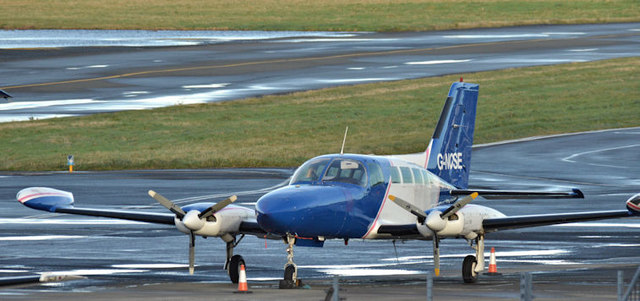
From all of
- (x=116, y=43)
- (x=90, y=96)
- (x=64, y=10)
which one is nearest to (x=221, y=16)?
(x=64, y=10)

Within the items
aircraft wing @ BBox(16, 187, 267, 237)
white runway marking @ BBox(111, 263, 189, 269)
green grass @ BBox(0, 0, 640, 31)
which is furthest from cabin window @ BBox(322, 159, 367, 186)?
green grass @ BBox(0, 0, 640, 31)

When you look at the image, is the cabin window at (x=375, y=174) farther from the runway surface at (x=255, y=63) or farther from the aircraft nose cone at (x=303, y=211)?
the runway surface at (x=255, y=63)

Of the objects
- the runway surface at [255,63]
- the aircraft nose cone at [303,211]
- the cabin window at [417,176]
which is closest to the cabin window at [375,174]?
the aircraft nose cone at [303,211]

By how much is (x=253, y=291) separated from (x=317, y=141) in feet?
116

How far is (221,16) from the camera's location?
11800 centimetres

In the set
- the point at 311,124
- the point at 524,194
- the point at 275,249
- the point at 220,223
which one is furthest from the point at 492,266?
the point at 311,124

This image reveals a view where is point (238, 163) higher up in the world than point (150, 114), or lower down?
lower down

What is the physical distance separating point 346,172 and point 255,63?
56.8m

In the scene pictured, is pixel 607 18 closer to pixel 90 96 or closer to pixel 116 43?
pixel 116 43

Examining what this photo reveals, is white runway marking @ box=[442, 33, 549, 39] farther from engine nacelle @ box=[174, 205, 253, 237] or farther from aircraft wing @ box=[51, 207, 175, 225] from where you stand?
engine nacelle @ box=[174, 205, 253, 237]

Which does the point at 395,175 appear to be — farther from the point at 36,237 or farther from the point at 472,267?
the point at 36,237

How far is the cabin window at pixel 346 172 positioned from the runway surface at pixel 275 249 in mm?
2030

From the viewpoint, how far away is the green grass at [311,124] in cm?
5328

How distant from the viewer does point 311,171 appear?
2277cm
